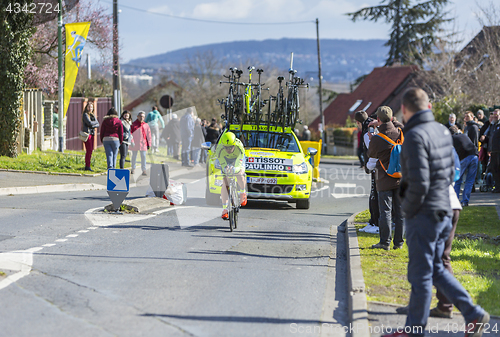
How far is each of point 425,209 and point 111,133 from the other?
12919mm

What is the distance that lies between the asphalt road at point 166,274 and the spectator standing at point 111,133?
449 centimetres

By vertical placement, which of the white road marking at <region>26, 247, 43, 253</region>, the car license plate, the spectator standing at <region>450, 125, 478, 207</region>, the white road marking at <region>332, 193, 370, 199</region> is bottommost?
the white road marking at <region>332, 193, 370, 199</region>

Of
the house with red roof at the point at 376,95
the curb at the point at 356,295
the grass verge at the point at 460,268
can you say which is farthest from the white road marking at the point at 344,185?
the house with red roof at the point at 376,95

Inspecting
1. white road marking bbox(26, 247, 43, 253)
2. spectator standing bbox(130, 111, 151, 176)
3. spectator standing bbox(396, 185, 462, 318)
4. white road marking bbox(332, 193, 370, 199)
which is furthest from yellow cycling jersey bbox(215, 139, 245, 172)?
spectator standing bbox(130, 111, 151, 176)

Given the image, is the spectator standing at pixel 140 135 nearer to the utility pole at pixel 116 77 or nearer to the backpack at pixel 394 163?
the utility pole at pixel 116 77

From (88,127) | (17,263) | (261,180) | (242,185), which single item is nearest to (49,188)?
(88,127)

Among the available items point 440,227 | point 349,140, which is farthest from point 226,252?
point 349,140

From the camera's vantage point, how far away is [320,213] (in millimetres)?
13445

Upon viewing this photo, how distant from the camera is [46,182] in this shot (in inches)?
614

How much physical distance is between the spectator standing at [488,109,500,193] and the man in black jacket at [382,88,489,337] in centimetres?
1120

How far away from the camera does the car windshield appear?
1420cm

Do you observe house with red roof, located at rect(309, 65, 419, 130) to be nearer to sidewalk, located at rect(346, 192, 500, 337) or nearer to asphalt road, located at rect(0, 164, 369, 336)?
asphalt road, located at rect(0, 164, 369, 336)

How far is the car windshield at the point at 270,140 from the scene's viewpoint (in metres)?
14.2

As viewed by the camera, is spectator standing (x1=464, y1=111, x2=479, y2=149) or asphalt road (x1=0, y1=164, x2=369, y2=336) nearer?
asphalt road (x1=0, y1=164, x2=369, y2=336)
